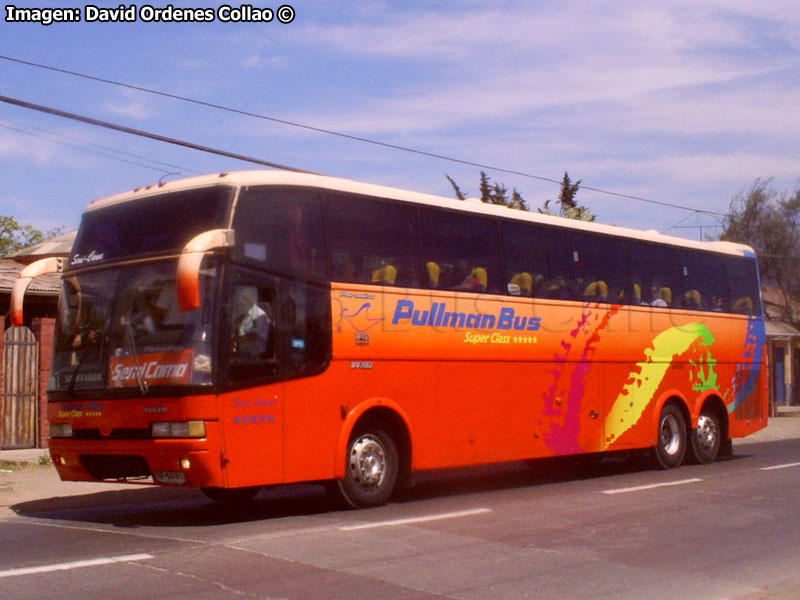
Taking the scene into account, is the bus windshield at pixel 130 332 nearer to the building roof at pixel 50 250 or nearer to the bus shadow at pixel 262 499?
the bus shadow at pixel 262 499

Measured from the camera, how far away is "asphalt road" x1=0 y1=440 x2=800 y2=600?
779 cm

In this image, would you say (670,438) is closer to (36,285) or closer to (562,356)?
(562,356)

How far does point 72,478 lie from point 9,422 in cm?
824

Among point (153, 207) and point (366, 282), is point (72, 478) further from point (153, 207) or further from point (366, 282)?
point (366, 282)

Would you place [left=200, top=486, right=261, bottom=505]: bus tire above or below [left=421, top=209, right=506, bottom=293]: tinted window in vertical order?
below

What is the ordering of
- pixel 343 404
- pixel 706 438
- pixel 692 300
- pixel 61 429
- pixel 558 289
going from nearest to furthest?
pixel 61 429
pixel 343 404
pixel 558 289
pixel 692 300
pixel 706 438

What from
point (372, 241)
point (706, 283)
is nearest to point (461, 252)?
point (372, 241)

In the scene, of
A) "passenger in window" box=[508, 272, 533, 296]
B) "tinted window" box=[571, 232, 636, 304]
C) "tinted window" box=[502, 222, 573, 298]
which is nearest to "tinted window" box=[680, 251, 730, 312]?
"tinted window" box=[571, 232, 636, 304]

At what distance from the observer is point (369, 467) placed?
12258mm

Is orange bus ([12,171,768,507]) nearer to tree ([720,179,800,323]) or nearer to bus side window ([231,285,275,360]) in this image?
bus side window ([231,285,275,360])

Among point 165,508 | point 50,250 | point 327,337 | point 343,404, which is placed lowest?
point 165,508

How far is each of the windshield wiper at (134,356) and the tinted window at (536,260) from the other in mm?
5518

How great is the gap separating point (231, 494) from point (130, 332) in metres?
2.79

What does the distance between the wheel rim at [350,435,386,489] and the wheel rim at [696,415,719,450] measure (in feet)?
26.0
